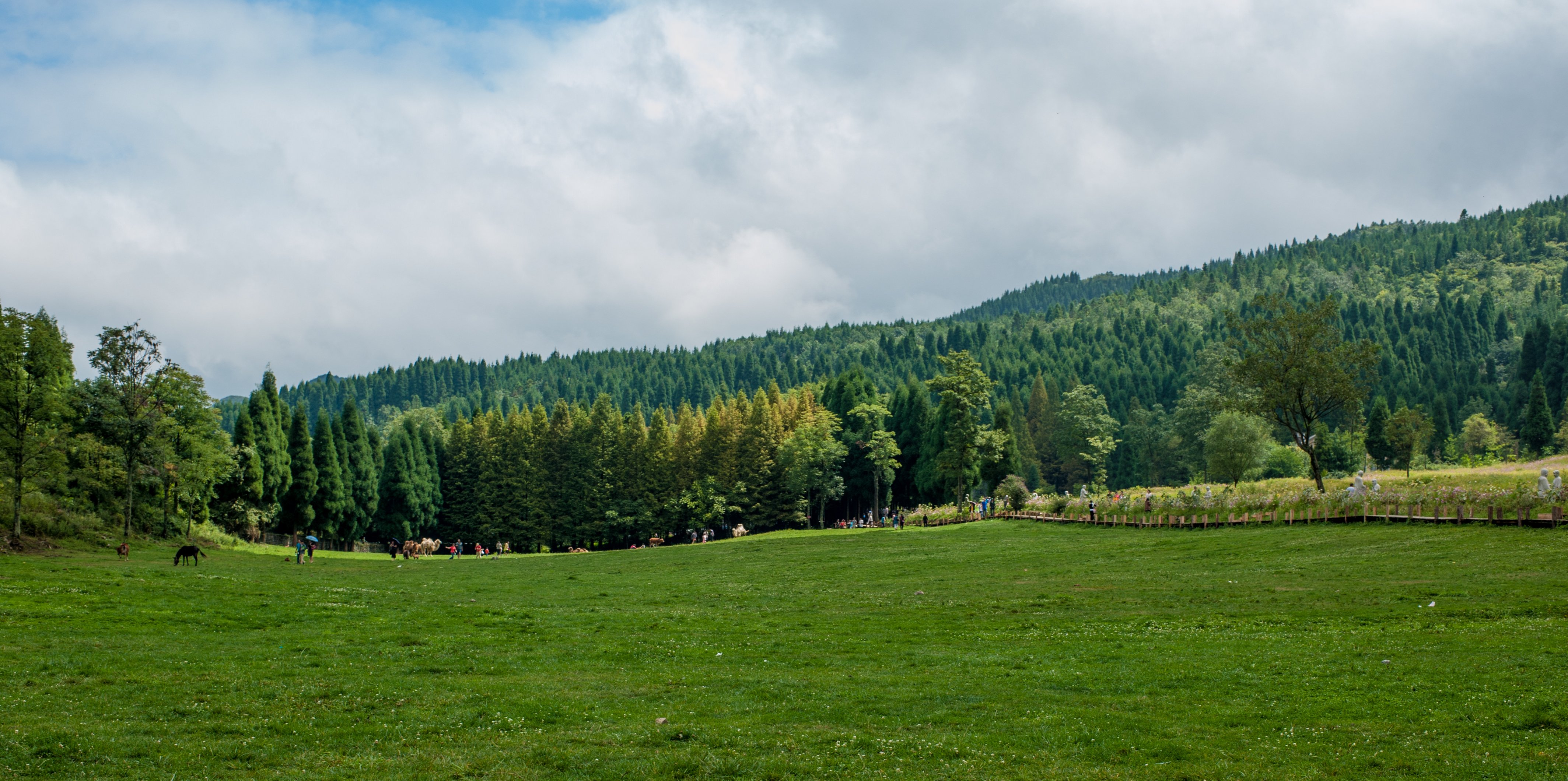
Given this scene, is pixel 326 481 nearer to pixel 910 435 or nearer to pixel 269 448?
pixel 269 448

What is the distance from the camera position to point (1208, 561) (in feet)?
106

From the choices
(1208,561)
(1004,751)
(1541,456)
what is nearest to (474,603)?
(1004,751)

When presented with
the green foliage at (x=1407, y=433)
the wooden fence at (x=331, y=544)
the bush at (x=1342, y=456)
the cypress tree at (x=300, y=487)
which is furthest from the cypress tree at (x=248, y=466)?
the bush at (x=1342, y=456)

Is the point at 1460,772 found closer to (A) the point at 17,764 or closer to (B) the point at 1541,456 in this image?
(A) the point at 17,764

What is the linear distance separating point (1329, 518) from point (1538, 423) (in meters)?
102

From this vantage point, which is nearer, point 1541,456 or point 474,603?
point 474,603

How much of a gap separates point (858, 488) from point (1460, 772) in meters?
91.7

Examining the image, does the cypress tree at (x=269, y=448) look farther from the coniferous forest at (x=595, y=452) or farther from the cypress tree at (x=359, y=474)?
the cypress tree at (x=359, y=474)

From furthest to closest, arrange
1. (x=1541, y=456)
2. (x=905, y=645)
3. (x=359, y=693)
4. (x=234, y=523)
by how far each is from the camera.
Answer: (x=1541, y=456) < (x=234, y=523) < (x=905, y=645) < (x=359, y=693)

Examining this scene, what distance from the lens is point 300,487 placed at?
7719cm

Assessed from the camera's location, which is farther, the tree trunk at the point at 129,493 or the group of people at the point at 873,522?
the group of people at the point at 873,522

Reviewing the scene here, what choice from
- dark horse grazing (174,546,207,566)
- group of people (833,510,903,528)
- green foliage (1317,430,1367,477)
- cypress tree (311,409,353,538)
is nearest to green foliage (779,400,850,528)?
group of people (833,510,903,528)

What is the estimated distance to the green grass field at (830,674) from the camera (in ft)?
37.3

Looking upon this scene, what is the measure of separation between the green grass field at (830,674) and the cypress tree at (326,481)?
49.7m
